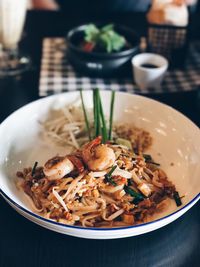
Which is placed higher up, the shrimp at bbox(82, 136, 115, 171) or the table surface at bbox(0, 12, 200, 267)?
the shrimp at bbox(82, 136, 115, 171)

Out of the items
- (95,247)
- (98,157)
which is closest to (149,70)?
(98,157)

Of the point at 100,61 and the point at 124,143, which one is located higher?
the point at 100,61

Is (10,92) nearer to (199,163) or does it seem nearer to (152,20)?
(152,20)

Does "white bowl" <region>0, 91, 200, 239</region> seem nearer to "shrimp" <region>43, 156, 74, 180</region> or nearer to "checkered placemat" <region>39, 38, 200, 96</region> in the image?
"shrimp" <region>43, 156, 74, 180</region>

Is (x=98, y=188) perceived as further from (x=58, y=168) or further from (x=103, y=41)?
(x=103, y=41)

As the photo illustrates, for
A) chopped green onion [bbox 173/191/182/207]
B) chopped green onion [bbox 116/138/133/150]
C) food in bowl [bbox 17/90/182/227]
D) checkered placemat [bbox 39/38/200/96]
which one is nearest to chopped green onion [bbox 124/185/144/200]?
food in bowl [bbox 17/90/182/227]

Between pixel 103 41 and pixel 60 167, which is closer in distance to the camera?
pixel 60 167

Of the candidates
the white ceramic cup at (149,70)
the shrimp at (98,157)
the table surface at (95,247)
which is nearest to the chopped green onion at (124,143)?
the shrimp at (98,157)
